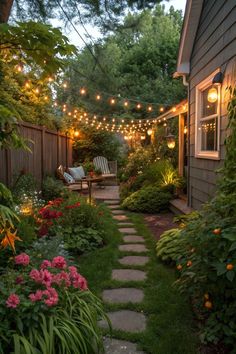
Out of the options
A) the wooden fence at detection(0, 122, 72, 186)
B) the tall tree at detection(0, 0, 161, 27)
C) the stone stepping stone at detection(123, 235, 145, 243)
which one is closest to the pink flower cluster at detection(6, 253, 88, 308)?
the wooden fence at detection(0, 122, 72, 186)

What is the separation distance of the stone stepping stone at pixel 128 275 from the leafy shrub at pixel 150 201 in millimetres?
4075

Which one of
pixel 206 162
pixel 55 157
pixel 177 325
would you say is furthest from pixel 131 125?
pixel 177 325

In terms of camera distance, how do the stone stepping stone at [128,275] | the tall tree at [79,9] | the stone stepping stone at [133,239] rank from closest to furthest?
the stone stepping stone at [128,275] < the tall tree at [79,9] < the stone stepping stone at [133,239]

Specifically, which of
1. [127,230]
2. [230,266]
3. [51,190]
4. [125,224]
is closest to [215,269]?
[230,266]

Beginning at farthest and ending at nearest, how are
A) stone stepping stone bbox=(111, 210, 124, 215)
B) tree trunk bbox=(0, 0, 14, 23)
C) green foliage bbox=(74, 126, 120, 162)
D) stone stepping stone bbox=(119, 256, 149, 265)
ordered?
green foliage bbox=(74, 126, 120, 162) < stone stepping stone bbox=(111, 210, 124, 215) < stone stepping stone bbox=(119, 256, 149, 265) < tree trunk bbox=(0, 0, 14, 23)

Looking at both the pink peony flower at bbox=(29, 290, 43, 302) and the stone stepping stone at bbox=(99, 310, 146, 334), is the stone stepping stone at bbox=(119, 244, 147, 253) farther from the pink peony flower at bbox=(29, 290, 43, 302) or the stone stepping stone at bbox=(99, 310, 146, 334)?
the pink peony flower at bbox=(29, 290, 43, 302)

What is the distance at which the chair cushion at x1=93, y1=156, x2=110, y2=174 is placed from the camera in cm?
1484

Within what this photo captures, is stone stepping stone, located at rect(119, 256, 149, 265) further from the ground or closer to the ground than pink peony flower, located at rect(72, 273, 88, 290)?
closer to the ground

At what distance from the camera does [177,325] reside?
2656 mm

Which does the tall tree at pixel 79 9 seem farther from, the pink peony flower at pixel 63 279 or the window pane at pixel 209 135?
the pink peony flower at pixel 63 279

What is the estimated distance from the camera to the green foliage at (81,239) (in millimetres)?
4543

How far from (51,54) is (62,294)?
1507mm

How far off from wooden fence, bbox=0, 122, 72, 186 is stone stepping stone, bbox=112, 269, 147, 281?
1809 millimetres

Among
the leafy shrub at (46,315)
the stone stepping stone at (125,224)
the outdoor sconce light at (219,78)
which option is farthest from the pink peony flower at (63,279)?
the stone stepping stone at (125,224)
